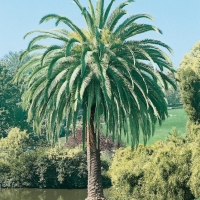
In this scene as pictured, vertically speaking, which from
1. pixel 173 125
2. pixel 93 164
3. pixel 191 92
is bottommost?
pixel 173 125

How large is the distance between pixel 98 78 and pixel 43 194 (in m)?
22.8

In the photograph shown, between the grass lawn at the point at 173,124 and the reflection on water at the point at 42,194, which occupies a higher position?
the grass lawn at the point at 173,124

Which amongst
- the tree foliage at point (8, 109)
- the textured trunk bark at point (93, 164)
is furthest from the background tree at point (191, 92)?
the tree foliage at point (8, 109)

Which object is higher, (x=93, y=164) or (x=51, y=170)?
(x=93, y=164)

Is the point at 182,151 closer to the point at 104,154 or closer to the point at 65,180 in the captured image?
the point at 65,180

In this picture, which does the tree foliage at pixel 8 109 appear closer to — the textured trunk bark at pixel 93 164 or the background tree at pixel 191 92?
the background tree at pixel 191 92

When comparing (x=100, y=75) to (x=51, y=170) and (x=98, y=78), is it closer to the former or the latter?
(x=98, y=78)

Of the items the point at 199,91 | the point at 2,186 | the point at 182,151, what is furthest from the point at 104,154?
the point at 182,151

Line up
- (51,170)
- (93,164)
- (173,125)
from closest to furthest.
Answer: (93,164) → (51,170) → (173,125)

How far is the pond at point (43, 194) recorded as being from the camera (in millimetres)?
36094

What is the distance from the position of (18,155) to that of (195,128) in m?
18.8

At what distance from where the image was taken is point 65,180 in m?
39.7

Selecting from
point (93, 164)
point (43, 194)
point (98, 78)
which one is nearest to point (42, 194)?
point (43, 194)

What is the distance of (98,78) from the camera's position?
16.8 meters
